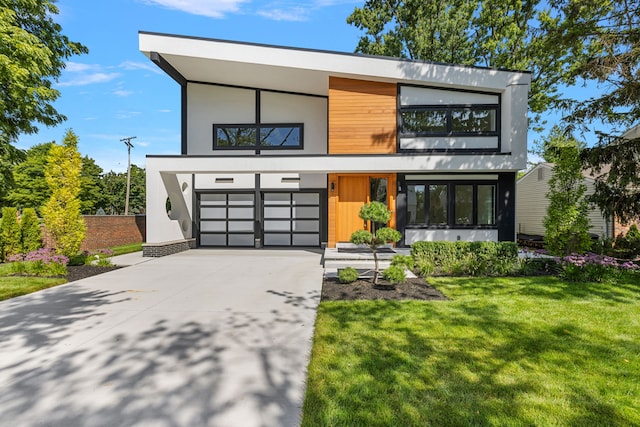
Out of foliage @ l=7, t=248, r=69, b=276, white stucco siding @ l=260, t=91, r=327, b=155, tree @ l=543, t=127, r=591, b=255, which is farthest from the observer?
white stucco siding @ l=260, t=91, r=327, b=155

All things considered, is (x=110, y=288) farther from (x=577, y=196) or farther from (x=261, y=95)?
(x=577, y=196)

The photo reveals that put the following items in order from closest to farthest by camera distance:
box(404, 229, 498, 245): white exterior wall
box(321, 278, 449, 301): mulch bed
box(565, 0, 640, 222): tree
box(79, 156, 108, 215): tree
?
box(321, 278, 449, 301): mulch bed
box(565, 0, 640, 222): tree
box(404, 229, 498, 245): white exterior wall
box(79, 156, 108, 215): tree

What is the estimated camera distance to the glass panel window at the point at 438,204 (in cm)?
1089

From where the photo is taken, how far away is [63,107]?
12.8m

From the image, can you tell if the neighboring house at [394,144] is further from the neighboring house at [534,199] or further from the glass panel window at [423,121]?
the neighboring house at [534,199]

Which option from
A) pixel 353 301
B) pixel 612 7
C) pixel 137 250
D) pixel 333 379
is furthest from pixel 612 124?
pixel 137 250

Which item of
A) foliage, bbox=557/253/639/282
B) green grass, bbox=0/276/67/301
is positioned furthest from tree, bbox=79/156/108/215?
foliage, bbox=557/253/639/282

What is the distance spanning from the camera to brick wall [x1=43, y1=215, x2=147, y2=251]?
13.1 m

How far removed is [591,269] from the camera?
7297 millimetres

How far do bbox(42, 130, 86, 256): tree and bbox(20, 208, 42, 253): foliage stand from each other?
2.86 meters

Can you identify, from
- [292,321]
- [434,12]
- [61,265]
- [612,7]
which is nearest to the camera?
[292,321]

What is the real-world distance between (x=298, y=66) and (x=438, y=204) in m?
7.03

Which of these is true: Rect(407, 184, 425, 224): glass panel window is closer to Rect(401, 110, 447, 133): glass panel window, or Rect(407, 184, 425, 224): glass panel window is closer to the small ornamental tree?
Rect(401, 110, 447, 133): glass panel window

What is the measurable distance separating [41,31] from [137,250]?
365 inches
